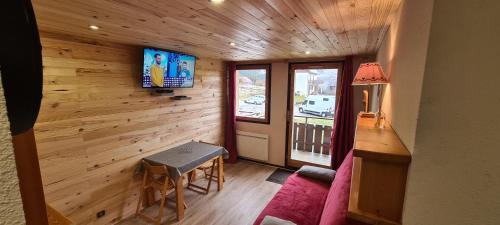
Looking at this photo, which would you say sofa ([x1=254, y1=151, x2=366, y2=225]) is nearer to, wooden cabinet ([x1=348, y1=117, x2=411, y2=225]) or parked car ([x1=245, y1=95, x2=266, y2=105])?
wooden cabinet ([x1=348, y1=117, x2=411, y2=225])

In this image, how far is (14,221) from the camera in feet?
1.15

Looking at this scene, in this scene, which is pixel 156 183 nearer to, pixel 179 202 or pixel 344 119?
pixel 179 202

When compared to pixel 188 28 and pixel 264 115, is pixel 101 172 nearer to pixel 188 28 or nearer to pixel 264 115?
pixel 188 28

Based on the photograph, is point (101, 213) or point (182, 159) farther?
point (182, 159)

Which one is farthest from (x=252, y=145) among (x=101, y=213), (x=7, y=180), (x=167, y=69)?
(x=7, y=180)

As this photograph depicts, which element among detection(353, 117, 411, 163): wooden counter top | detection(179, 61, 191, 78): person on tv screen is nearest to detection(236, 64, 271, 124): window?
detection(179, 61, 191, 78): person on tv screen

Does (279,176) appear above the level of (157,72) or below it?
below

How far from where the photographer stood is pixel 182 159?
2848mm

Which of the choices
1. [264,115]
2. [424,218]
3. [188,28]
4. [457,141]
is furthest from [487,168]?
[264,115]

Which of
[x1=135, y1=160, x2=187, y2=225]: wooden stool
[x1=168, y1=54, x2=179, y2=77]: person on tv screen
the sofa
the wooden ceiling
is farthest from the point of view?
[x1=168, y1=54, x2=179, y2=77]: person on tv screen

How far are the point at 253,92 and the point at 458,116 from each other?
3.99 meters

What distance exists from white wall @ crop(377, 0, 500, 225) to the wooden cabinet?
0.11 meters

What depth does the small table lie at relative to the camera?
103 inches

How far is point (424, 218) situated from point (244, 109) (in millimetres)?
4090
